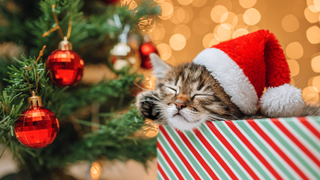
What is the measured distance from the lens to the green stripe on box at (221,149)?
0.29 meters

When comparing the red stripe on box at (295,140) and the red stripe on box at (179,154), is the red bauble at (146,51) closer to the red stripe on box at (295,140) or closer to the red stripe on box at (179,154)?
the red stripe on box at (179,154)

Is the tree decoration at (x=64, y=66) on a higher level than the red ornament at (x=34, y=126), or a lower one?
higher

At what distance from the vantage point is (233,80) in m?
0.35

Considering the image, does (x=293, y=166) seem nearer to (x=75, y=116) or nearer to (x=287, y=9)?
(x=75, y=116)

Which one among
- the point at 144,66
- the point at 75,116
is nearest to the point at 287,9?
the point at 144,66

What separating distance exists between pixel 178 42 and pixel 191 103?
0.77 meters

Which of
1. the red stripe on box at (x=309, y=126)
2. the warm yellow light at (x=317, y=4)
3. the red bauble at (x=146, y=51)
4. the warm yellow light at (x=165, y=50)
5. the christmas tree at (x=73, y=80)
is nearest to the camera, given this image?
the red stripe on box at (x=309, y=126)

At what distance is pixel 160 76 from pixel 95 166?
0.42m

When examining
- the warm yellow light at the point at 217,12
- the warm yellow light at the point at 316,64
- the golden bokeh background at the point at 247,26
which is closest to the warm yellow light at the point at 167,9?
the golden bokeh background at the point at 247,26

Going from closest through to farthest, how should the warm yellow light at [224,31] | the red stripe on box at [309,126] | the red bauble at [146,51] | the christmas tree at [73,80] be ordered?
1. the red stripe on box at [309,126]
2. the christmas tree at [73,80]
3. the red bauble at [146,51]
4. the warm yellow light at [224,31]

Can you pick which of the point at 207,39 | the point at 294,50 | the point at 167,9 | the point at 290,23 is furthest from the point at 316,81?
the point at 167,9

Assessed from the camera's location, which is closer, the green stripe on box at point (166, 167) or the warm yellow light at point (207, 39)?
the green stripe on box at point (166, 167)

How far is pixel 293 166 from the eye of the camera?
250 mm

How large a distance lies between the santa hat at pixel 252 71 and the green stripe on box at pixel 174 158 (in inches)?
6.0
